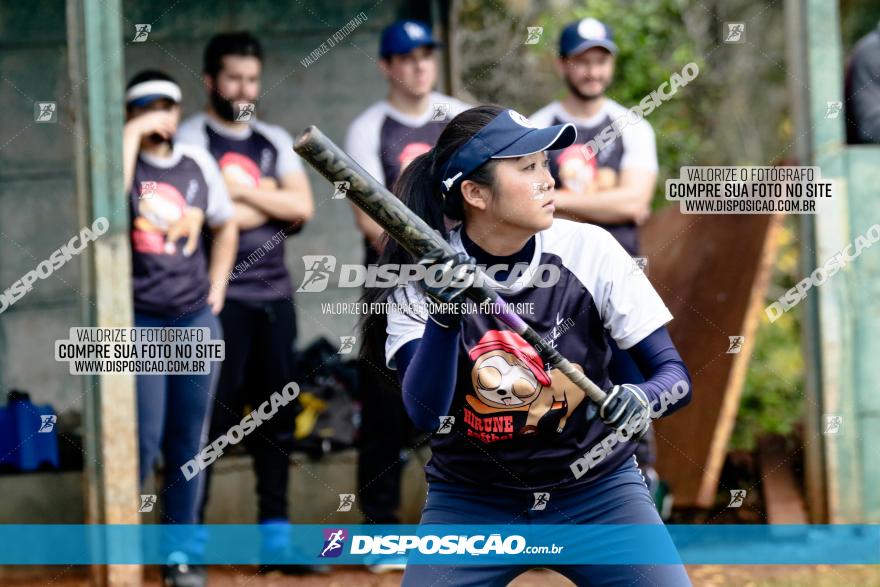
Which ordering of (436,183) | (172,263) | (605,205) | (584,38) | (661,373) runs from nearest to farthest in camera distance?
(661,373)
(436,183)
(172,263)
(605,205)
(584,38)

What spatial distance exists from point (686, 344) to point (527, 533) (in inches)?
133

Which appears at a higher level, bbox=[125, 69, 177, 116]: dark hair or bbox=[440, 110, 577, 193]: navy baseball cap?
bbox=[125, 69, 177, 116]: dark hair

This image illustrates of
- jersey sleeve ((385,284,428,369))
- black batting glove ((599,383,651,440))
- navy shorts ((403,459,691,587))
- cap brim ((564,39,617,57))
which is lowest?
navy shorts ((403,459,691,587))

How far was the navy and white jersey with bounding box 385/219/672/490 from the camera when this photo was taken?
3764 mm

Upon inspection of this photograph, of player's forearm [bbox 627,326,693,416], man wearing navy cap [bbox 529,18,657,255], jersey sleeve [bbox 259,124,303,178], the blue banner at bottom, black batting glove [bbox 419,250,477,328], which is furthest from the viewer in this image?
jersey sleeve [bbox 259,124,303,178]

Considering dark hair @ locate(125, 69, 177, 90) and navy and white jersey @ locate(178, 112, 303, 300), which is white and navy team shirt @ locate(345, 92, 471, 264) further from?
dark hair @ locate(125, 69, 177, 90)

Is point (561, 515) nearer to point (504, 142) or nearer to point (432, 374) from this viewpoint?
point (432, 374)

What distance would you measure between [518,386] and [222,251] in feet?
8.40

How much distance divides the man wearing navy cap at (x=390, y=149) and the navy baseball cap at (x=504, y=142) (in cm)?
220

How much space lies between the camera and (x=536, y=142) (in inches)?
151

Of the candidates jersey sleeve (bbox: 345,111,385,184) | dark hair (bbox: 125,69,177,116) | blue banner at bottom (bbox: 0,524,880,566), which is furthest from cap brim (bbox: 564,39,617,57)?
blue banner at bottom (bbox: 0,524,880,566)

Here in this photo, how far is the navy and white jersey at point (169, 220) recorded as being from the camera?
19.4 ft

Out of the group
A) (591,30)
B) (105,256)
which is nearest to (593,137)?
(591,30)

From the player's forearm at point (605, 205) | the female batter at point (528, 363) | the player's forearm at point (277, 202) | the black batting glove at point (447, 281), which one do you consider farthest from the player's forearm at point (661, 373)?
the player's forearm at point (277, 202)
